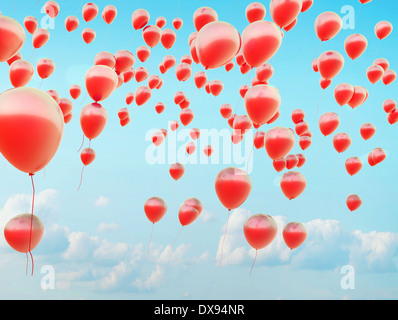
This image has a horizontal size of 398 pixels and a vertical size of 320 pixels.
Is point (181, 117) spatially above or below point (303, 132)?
above

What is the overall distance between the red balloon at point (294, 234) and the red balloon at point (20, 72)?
286 centimetres

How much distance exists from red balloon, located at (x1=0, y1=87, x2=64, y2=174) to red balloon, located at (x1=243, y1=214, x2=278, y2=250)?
6.32 ft

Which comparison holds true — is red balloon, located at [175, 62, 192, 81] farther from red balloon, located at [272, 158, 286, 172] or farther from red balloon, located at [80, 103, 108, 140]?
red balloon, located at [80, 103, 108, 140]

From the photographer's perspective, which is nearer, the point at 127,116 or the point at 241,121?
the point at 241,121

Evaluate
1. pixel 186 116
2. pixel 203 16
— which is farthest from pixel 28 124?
pixel 186 116

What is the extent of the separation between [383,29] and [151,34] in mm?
2681

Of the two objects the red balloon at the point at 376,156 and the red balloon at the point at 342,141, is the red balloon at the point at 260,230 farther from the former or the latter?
the red balloon at the point at 376,156

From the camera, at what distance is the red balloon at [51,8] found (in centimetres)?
456

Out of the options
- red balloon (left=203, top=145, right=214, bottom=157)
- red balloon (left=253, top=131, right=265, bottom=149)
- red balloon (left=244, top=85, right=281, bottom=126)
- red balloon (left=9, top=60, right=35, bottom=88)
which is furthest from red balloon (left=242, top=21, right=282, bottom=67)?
red balloon (left=203, top=145, right=214, bottom=157)

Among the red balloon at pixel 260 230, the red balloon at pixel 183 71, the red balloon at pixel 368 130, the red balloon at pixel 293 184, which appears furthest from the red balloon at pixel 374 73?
the red balloon at pixel 260 230

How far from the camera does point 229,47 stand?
103 inches
